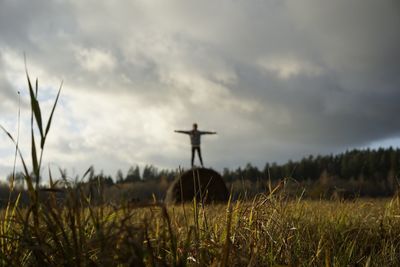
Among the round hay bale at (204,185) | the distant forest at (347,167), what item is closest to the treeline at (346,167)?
the distant forest at (347,167)

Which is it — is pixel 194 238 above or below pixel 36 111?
below

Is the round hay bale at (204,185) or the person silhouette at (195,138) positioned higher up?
the person silhouette at (195,138)

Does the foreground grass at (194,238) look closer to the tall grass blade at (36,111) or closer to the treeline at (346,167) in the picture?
the tall grass blade at (36,111)

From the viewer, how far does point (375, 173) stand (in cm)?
7900

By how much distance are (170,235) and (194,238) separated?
1.09 m

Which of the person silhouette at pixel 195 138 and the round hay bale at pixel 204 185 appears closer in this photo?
the person silhouette at pixel 195 138

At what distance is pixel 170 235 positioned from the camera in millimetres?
1408

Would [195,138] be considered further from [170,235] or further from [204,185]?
[170,235]

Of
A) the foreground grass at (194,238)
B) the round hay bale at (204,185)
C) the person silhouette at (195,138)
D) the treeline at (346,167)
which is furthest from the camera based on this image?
the treeline at (346,167)

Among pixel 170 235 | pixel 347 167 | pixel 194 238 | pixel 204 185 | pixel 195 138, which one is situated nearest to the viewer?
pixel 170 235

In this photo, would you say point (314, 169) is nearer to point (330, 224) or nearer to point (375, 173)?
point (375, 173)

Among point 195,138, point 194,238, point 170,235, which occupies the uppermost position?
point 195,138

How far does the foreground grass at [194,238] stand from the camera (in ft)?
4.68

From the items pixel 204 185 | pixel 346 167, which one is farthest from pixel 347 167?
pixel 204 185
